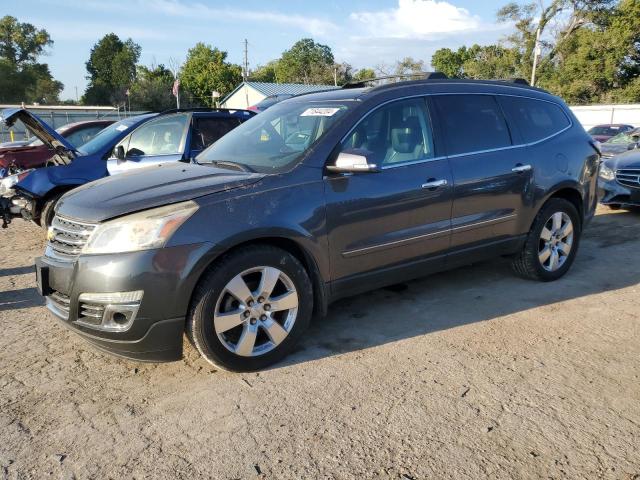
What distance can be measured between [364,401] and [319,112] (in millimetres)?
2154

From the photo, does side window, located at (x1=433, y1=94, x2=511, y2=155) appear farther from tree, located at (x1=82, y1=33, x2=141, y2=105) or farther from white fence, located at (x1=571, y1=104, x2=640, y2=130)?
tree, located at (x1=82, y1=33, x2=141, y2=105)

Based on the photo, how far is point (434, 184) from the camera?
3963 millimetres

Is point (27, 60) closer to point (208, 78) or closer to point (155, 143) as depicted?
point (208, 78)

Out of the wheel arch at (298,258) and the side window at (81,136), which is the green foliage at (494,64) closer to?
the side window at (81,136)

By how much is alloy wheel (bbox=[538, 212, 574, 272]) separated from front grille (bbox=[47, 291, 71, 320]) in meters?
3.97

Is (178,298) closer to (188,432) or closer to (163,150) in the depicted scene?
(188,432)

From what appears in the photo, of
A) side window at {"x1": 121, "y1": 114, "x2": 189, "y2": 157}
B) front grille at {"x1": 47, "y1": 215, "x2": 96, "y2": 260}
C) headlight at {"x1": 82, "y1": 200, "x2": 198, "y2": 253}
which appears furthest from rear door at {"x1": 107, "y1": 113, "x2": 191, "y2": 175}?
headlight at {"x1": 82, "y1": 200, "x2": 198, "y2": 253}

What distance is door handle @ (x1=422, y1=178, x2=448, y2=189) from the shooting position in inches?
155

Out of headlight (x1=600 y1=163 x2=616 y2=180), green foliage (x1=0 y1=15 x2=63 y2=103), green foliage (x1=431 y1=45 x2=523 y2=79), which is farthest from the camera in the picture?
green foliage (x1=0 y1=15 x2=63 y2=103)

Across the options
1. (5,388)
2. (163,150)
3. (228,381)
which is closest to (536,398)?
(228,381)

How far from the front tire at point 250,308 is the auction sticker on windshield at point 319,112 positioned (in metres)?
1.19

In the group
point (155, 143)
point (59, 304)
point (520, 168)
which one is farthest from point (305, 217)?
point (155, 143)

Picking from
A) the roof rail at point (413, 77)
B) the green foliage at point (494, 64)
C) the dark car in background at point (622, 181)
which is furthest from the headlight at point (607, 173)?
the green foliage at point (494, 64)

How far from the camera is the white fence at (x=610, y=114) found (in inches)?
1182
